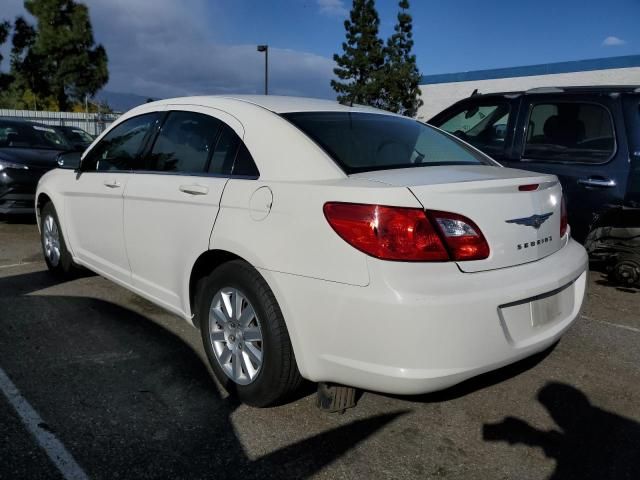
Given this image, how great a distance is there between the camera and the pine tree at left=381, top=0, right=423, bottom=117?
28.3m

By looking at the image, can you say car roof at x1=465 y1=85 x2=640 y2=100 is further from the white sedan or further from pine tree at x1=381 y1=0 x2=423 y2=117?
pine tree at x1=381 y1=0 x2=423 y2=117

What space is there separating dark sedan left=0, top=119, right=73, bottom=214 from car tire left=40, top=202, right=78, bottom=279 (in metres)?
2.29

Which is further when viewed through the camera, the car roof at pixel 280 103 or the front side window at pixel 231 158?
the car roof at pixel 280 103

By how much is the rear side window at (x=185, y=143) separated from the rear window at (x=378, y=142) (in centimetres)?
54

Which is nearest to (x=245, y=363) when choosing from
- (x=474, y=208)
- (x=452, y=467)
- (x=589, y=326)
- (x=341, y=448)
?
(x=341, y=448)

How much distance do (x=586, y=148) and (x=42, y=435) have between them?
181 inches

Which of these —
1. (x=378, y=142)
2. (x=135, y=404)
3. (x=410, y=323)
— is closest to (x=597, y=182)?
(x=378, y=142)

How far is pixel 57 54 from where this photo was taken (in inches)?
1371

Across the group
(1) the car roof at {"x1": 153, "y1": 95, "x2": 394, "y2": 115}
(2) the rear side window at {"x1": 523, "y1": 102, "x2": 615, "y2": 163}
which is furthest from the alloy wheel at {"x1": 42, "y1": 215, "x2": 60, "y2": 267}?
(2) the rear side window at {"x1": 523, "y1": 102, "x2": 615, "y2": 163}

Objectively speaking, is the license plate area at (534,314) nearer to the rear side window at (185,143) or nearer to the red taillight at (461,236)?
the red taillight at (461,236)

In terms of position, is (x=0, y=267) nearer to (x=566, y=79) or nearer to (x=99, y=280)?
(x=99, y=280)

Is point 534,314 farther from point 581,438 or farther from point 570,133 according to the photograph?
point 570,133

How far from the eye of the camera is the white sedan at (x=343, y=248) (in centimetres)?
225

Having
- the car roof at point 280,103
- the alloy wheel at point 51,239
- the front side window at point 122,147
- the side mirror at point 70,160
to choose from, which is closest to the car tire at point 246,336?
the car roof at point 280,103
